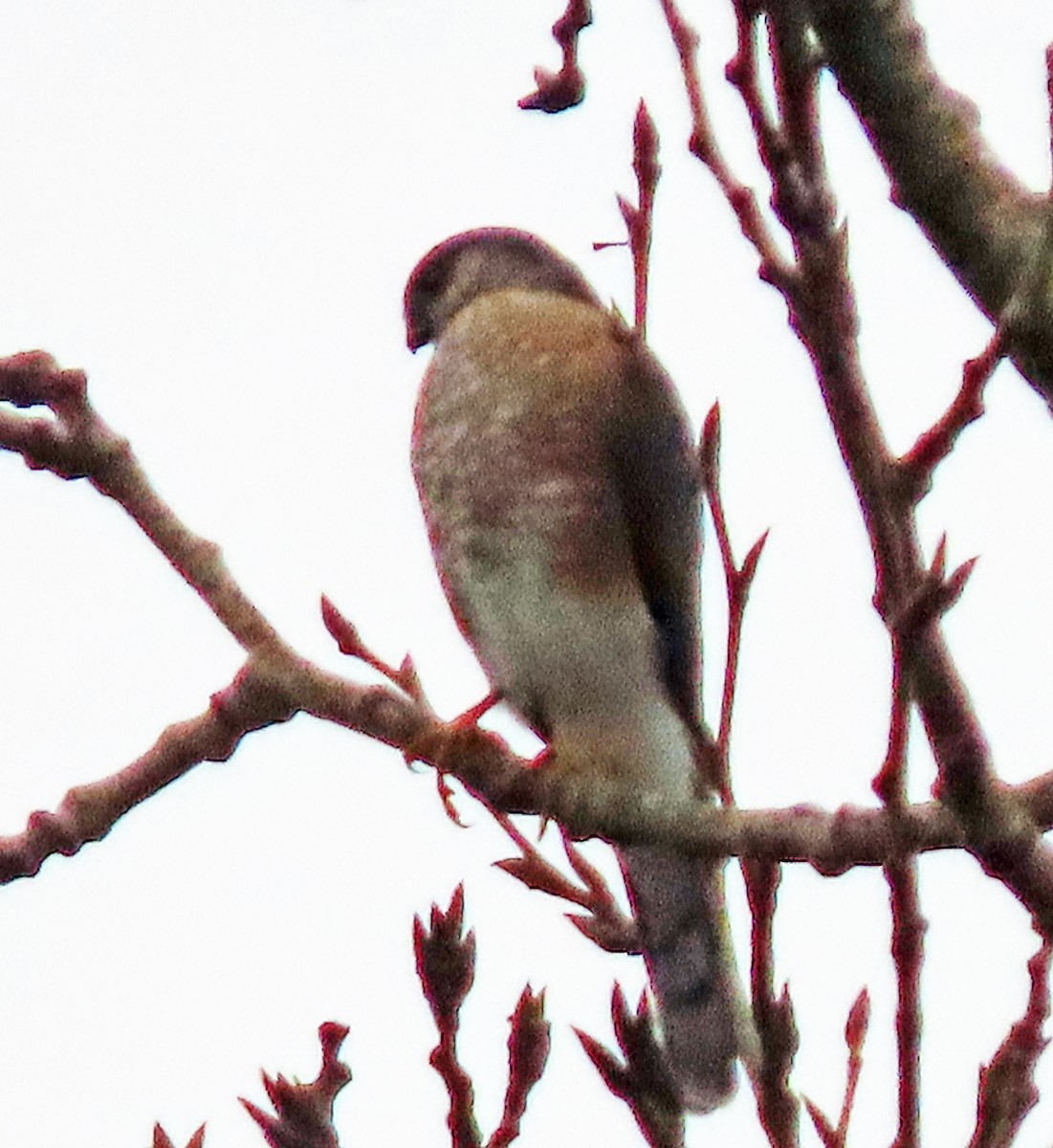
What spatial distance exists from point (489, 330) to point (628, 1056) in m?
1.38

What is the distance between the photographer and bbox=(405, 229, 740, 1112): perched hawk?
93.5 inches

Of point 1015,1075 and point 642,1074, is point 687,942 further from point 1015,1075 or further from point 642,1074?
point 1015,1075

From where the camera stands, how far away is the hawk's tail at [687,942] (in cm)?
245

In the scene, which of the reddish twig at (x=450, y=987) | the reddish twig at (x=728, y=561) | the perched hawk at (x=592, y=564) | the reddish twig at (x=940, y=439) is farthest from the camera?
the perched hawk at (x=592, y=564)

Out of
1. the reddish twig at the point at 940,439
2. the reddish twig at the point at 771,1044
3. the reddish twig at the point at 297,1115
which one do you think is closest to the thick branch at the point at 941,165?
the reddish twig at the point at 940,439

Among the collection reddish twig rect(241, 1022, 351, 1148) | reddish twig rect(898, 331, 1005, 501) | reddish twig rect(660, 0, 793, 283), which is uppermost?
reddish twig rect(660, 0, 793, 283)

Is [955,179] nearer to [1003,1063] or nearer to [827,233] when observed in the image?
[827,233]

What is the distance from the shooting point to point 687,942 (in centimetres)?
259

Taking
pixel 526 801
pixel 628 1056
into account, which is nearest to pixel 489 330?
pixel 526 801

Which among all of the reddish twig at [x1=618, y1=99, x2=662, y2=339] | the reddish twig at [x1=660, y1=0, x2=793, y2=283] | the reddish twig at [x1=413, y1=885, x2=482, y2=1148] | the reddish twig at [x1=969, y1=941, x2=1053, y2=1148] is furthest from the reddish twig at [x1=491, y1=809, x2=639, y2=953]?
the reddish twig at [x1=660, y1=0, x2=793, y2=283]

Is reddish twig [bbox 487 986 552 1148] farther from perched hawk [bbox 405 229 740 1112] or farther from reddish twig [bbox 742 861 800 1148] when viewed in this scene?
perched hawk [bbox 405 229 740 1112]

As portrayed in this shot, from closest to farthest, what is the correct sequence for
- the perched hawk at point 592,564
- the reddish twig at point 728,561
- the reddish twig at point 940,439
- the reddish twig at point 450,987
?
the reddish twig at point 940,439
the reddish twig at point 728,561
the reddish twig at point 450,987
the perched hawk at point 592,564

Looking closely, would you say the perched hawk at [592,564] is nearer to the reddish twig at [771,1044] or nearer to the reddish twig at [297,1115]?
the reddish twig at [297,1115]

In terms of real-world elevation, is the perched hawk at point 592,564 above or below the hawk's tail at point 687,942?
above
